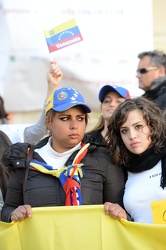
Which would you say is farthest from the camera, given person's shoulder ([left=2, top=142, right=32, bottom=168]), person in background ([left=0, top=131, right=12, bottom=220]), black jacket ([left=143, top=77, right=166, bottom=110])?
black jacket ([left=143, top=77, right=166, bottom=110])

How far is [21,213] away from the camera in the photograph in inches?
153

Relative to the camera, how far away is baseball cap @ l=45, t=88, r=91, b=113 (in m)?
4.16

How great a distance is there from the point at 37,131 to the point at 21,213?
51.7 inches

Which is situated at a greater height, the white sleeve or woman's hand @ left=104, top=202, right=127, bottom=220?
the white sleeve

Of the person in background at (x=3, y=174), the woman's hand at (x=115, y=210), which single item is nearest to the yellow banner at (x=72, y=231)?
the woman's hand at (x=115, y=210)

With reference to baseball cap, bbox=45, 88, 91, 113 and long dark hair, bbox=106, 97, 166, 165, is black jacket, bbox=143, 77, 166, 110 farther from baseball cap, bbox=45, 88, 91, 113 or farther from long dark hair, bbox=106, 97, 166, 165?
baseball cap, bbox=45, 88, 91, 113

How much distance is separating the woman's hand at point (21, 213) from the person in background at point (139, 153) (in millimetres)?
453

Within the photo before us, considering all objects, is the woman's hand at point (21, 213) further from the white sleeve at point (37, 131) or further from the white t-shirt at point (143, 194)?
the white sleeve at point (37, 131)

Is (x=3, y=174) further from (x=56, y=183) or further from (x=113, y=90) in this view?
(x=113, y=90)

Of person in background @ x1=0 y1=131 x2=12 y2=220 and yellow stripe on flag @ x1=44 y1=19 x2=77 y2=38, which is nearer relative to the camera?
person in background @ x1=0 y1=131 x2=12 y2=220

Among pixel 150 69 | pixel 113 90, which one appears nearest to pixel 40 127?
pixel 113 90

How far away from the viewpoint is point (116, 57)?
736cm

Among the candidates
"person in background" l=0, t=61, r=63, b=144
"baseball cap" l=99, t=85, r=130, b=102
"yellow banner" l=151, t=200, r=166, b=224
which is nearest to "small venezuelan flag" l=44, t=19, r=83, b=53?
"person in background" l=0, t=61, r=63, b=144

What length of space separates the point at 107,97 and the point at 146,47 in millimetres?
2196
